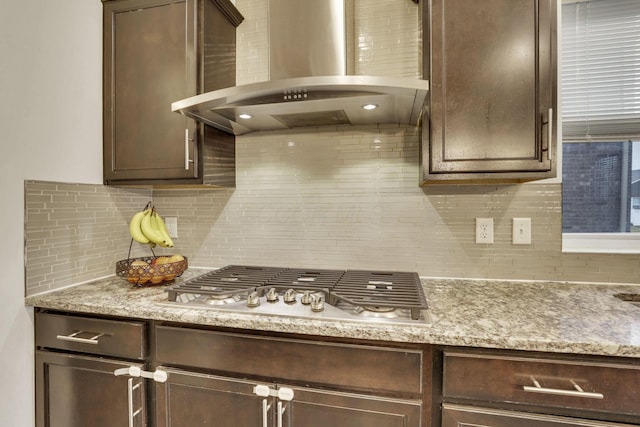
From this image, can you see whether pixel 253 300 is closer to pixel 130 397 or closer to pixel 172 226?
pixel 130 397

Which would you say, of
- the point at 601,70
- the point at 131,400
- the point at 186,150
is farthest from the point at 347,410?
the point at 601,70

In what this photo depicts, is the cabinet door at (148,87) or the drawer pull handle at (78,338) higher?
the cabinet door at (148,87)

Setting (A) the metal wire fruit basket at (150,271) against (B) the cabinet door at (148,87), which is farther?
(B) the cabinet door at (148,87)

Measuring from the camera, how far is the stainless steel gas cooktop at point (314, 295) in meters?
1.03

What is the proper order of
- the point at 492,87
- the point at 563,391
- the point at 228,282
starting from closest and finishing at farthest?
the point at 563,391
the point at 492,87
the point at 228,282

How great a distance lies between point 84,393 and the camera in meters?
1.21

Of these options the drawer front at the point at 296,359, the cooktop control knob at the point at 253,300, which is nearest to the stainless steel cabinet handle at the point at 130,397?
the drawer front at the point at 296,359

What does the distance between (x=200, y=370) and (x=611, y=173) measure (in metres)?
2.07

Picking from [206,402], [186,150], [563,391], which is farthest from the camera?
[186,150]

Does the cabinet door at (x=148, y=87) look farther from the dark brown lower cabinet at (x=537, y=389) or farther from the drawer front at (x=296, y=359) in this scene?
the dark brown lower cabinet at (x=537, y=389)

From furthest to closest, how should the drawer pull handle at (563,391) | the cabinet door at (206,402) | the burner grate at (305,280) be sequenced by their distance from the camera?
the burner grate at (305,280) → the cabinet door at (206,402) → the drawer pull handle at (563,391)

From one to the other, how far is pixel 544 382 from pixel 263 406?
2.75ft

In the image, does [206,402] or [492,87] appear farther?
[492,87]

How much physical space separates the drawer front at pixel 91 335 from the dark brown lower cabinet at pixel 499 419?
106 cm
